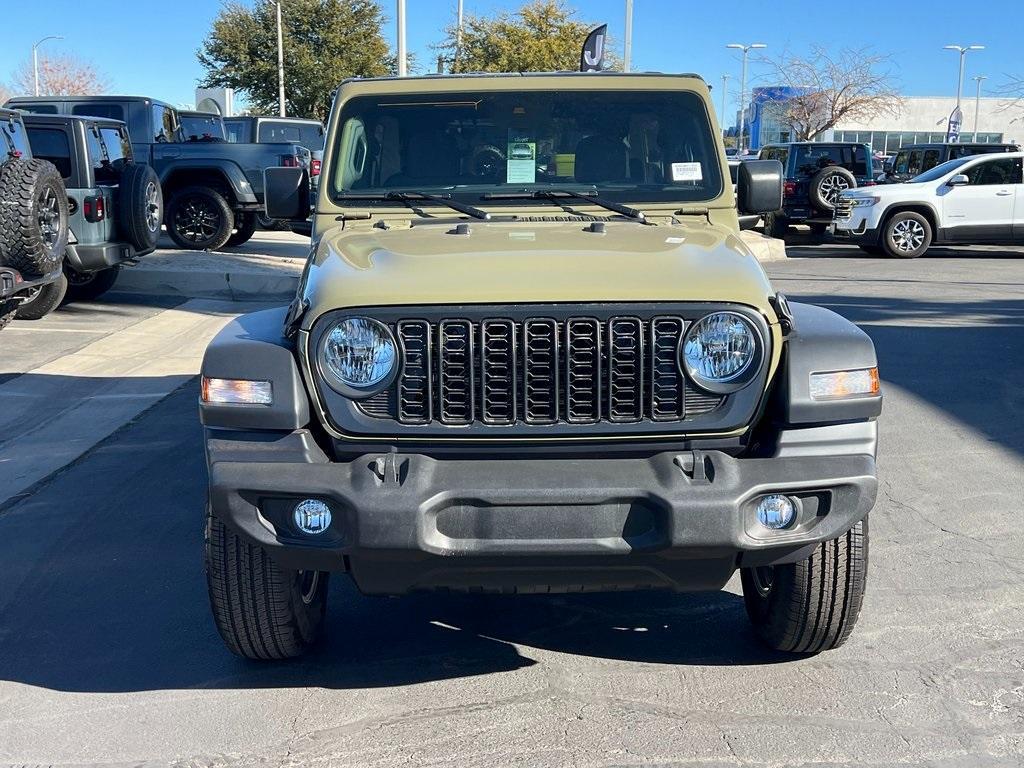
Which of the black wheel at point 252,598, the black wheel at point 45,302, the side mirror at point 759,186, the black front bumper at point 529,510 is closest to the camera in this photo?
the black front bumper at point 529,510

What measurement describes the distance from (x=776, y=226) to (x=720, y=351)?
18.8 meters

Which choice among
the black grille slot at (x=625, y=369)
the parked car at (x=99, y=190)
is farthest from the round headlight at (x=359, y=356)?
the parked car at (x=99, y=190)

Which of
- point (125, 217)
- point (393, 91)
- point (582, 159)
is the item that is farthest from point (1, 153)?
point (582, 159)

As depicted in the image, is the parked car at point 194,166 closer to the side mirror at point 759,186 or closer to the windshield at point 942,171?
the windshield at point 942,171

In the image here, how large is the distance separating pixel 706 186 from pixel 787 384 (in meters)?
1.59

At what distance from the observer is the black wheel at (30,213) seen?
814 centimetres

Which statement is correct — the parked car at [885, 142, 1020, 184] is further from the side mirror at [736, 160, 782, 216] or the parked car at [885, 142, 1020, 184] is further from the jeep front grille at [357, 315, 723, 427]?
the jeep front grille at [357, 315, 723, 427]

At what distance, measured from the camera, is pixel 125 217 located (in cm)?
1124

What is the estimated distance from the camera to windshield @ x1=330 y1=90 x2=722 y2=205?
4.64 m

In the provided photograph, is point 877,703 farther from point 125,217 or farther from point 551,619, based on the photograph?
point 125,217

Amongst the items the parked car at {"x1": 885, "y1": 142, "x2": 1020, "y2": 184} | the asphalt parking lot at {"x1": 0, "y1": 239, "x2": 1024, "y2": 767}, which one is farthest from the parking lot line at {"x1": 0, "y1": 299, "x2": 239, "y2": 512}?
the parked car at {"x1": 885, "y1": 142, "x2": 1020, "y2": 184}

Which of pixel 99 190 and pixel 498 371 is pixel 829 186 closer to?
pixel 99 190

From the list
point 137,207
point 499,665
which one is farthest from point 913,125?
point 499,665

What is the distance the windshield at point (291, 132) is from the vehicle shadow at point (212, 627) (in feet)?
55.6
